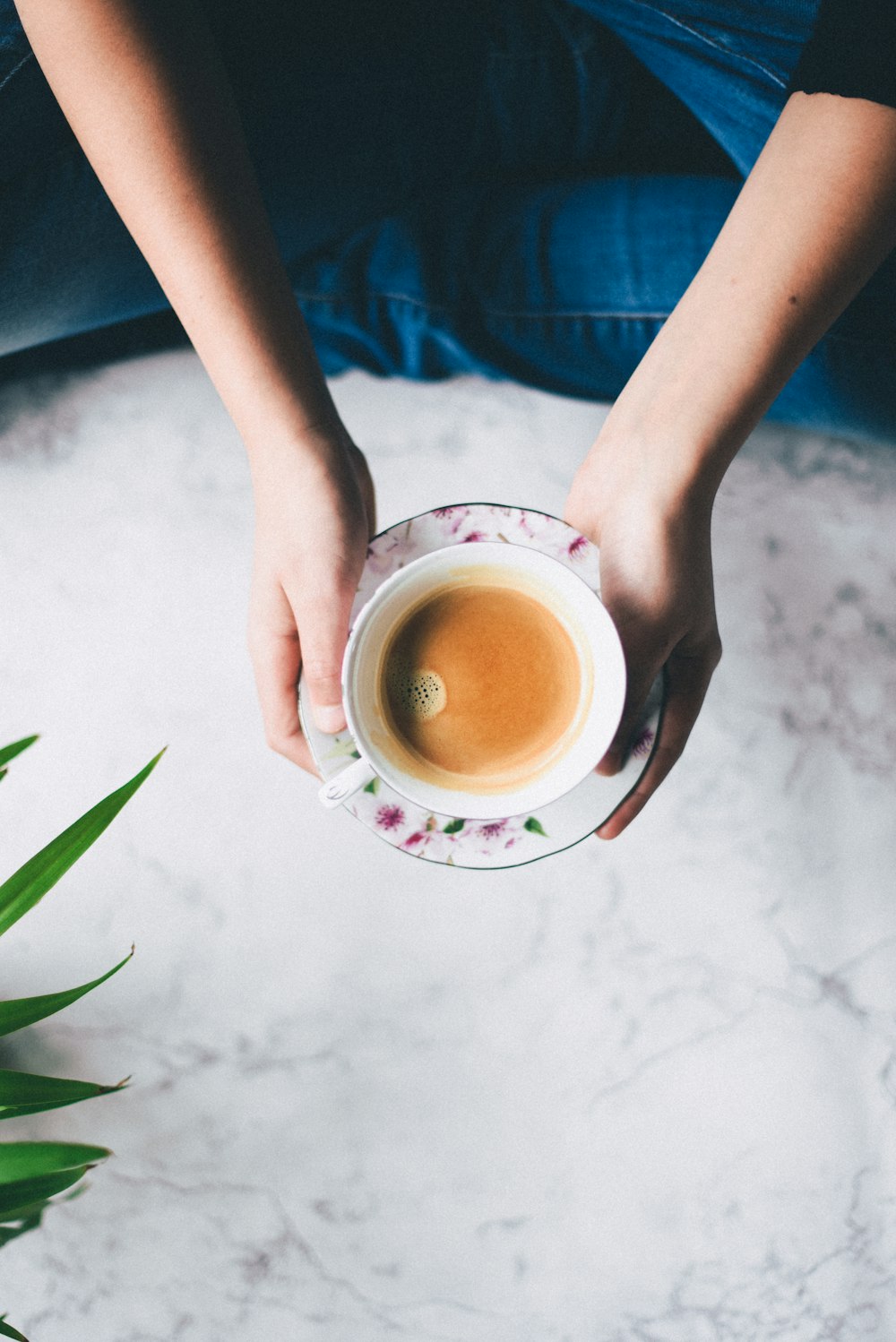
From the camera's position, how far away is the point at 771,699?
1.05m

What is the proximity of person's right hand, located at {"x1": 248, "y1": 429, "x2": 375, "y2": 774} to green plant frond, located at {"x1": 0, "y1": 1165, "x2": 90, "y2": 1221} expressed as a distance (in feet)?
1.39

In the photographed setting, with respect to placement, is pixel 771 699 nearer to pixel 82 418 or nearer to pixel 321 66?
pixel 321 66

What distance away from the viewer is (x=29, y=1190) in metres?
0.73

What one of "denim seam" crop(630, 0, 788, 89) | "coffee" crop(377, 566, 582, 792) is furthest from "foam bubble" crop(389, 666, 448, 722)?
"denim seam" crop(630, 0, 788, 89)

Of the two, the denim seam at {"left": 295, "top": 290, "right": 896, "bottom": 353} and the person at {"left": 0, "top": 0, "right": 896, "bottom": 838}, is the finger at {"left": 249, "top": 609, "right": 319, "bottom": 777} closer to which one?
the person at {"left": 0, "top": 0, "right": 896, "bottom": 838}

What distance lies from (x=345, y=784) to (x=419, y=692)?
0.40 feet

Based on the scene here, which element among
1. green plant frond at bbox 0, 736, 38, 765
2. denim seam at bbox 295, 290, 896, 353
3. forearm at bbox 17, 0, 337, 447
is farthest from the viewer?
denim seam at bbox 295, 290, 896, 353

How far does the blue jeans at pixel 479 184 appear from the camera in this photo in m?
0.79

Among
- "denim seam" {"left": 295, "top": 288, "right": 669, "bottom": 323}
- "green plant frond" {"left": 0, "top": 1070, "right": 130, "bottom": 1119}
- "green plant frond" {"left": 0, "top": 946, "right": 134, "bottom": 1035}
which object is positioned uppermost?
"denim seam" {"left": 295, "top": 288, "right": 669, "bottom": 323}

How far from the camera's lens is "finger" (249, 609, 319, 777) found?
2.48 ft

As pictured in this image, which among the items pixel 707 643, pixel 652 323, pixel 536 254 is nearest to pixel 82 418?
pixel 536 254

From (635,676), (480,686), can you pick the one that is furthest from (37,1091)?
(635,676)

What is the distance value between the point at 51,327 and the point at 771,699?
0.96 metres

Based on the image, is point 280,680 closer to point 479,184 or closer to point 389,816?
point 389,816
